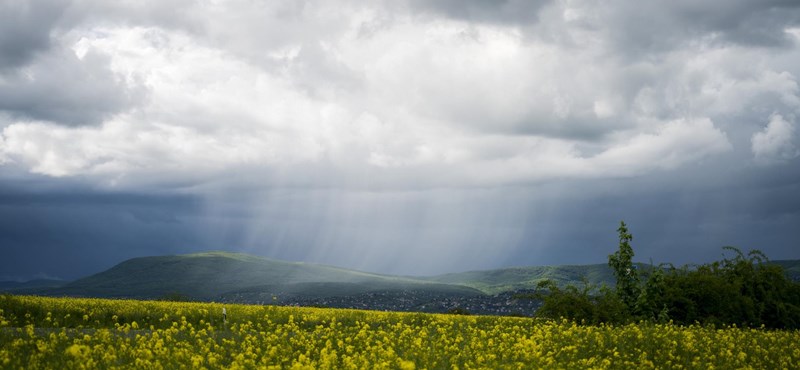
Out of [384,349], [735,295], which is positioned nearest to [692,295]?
[735,295]

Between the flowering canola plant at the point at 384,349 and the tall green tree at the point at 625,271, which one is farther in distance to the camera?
the tall green tree at the point at 625,271

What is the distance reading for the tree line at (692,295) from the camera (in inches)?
1061

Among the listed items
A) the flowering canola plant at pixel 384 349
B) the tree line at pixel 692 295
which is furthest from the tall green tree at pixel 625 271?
the flowering canola plant at pixel 384 349

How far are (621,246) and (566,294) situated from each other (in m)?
4.23

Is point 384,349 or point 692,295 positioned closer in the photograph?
point 384,349

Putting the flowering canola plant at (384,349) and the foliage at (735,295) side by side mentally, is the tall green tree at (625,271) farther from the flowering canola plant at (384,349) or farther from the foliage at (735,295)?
the flowering canola plant at (384,349)

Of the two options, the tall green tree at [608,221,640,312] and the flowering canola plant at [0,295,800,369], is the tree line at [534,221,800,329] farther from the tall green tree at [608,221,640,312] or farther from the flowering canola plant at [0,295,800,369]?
the flowering canola plant at [0,295,800,369]

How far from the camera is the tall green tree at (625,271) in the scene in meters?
28.4

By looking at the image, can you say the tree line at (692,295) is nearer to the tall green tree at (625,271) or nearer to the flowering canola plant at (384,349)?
the tall green tree at (625,271)

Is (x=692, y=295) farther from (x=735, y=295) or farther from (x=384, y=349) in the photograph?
(x=384, y=349)

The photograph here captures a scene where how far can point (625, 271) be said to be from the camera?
28.6 metres

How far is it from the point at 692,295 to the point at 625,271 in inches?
134

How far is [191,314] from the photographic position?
85.2 feet

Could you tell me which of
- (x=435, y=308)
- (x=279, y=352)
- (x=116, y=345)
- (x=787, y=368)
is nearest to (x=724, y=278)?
(x=787, y=368)
